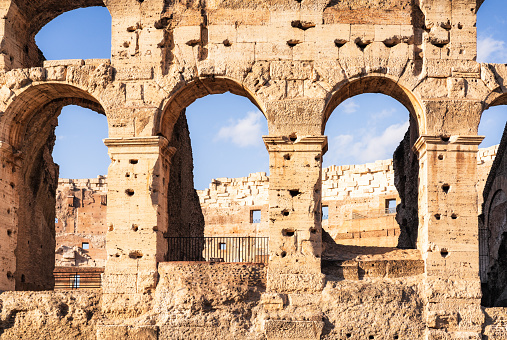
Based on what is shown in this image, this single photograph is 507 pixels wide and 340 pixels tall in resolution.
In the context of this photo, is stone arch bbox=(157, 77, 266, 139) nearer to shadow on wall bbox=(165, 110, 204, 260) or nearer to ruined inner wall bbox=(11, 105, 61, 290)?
shadow on wall bbox=(165, 110, 204, 260)

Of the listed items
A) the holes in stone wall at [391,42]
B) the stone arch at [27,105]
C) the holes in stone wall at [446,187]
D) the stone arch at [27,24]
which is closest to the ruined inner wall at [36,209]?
the stone arch at [27,105]

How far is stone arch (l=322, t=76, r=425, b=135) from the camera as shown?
44.5 ft

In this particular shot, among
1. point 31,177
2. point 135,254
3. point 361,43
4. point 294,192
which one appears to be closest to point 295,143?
point 294,192

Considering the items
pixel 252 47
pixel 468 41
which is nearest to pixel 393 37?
pixel 468 41

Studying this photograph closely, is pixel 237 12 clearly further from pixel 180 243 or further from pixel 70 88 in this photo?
pixel 180 243

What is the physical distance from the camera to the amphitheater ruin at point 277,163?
42.1 feet

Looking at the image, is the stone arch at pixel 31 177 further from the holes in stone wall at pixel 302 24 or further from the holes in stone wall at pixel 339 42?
the holes in stone wall at pixel 339 42

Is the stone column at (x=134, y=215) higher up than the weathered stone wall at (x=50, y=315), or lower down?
higher up

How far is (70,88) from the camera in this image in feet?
46.7

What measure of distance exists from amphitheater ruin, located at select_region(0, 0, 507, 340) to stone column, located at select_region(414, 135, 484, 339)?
0.07ft

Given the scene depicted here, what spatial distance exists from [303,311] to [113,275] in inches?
125

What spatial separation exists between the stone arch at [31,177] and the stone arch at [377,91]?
4283 millimetres

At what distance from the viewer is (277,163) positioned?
43.8 feet

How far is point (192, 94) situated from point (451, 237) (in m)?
5.05
